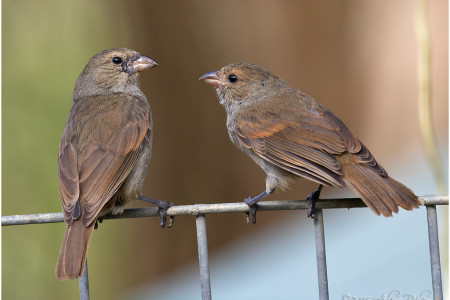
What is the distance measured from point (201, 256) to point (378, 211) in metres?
0.86

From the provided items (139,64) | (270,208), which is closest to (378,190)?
(270,208)

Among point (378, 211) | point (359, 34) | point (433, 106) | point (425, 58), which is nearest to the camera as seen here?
point (378, 211)

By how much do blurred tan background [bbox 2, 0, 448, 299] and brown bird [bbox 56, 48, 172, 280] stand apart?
28.3 inches

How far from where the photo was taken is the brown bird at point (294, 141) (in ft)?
10.5

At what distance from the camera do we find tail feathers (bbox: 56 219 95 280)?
9.38 feet

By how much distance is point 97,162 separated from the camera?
3471 millimetres

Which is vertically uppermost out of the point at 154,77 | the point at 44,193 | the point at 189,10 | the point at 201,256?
the point at 189,10

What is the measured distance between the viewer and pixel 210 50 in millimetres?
5277

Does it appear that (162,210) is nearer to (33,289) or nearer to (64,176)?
(64,176)

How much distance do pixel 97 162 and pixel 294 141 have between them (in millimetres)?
954

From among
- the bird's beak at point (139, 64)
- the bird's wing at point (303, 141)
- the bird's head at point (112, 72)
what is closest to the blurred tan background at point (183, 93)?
the bird's head at point (112, 72)

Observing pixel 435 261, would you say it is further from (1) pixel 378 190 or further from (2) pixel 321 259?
(1) pixel 378 190

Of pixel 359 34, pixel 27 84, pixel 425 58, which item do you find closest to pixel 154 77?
pixel 27 84

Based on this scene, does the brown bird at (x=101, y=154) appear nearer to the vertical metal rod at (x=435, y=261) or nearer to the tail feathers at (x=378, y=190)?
the tail feathers at (x=378, y=190)
